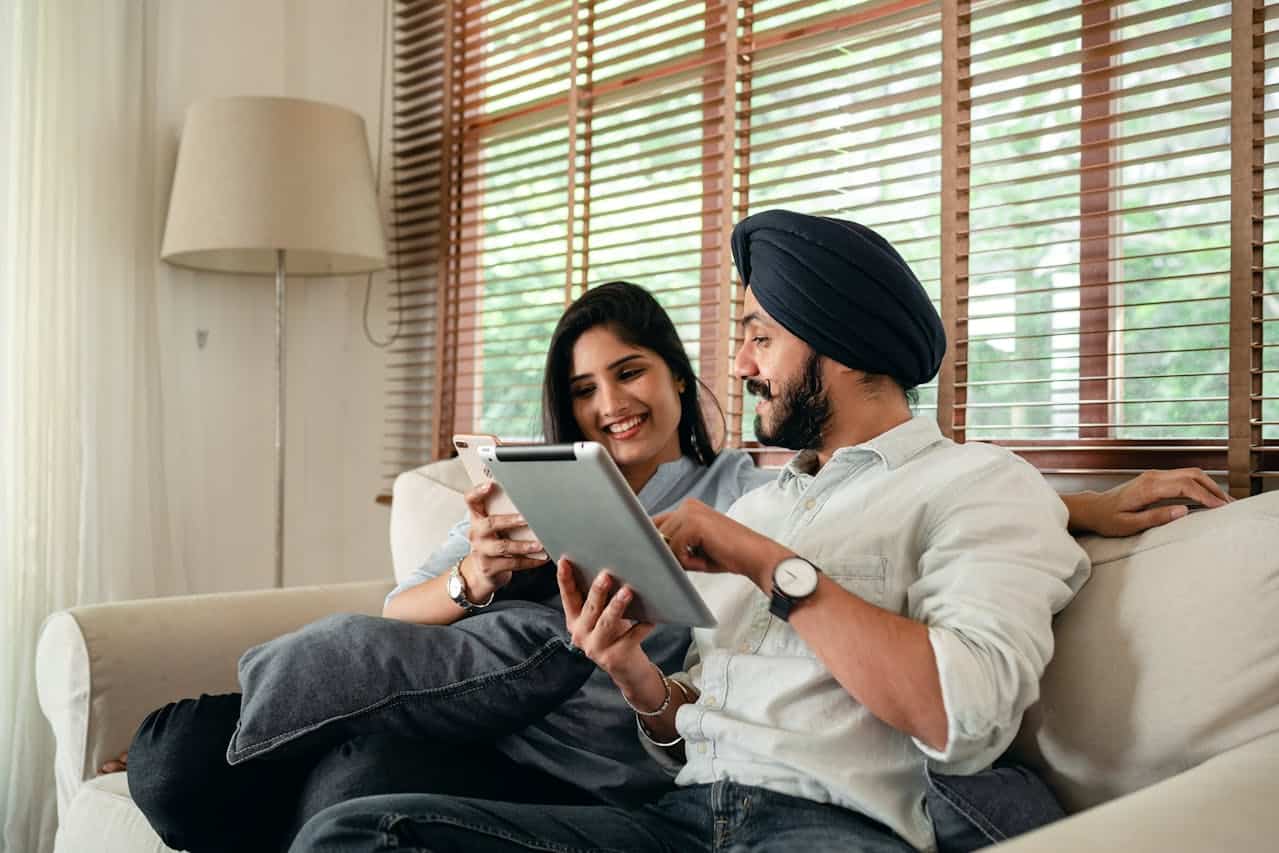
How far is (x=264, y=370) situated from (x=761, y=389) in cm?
198

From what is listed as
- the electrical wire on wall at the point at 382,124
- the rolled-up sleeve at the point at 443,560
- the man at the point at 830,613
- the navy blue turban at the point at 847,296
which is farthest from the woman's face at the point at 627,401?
the electrical wire on wall at the point at 382,124

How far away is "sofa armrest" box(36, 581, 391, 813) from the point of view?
185 centimetres

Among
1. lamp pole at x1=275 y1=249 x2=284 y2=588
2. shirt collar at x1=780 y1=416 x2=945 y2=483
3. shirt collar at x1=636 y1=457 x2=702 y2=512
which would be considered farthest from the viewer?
lamp pole at x1=275 y1=249 x2=284 y2=588

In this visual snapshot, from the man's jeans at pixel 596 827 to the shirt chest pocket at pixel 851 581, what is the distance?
0.16 meters

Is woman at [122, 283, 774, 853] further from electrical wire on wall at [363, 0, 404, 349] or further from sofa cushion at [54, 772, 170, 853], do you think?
electrical wire on wall at [363, 0, 404, 349]

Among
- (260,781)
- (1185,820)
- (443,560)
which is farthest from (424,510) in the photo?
(1185,820)

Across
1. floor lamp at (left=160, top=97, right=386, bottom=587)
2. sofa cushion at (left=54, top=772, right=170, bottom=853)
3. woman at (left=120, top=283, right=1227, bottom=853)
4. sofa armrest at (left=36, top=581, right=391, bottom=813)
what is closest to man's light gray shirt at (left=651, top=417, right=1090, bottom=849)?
woman at (left=120, top=283, right=1227, bottom=853)

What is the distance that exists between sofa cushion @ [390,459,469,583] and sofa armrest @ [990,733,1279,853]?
151 cm

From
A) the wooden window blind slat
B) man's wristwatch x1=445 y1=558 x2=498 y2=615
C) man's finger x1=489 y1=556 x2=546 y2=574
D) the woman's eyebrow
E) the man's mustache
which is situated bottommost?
man's wristwatch x1=445 y1=558 x2=498 y2=615

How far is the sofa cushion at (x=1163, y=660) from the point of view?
1208mm

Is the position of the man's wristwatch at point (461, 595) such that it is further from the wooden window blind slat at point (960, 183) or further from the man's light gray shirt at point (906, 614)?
the wooden window blind slat at point (960, 183)

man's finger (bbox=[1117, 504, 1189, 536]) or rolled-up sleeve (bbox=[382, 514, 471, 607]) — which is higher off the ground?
man's finger (bbox=[1117, 504, 1189, 536])

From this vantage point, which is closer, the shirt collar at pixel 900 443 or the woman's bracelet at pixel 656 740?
the shirt collar at pixel 900 443

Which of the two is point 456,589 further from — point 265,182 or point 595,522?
point 265,182
